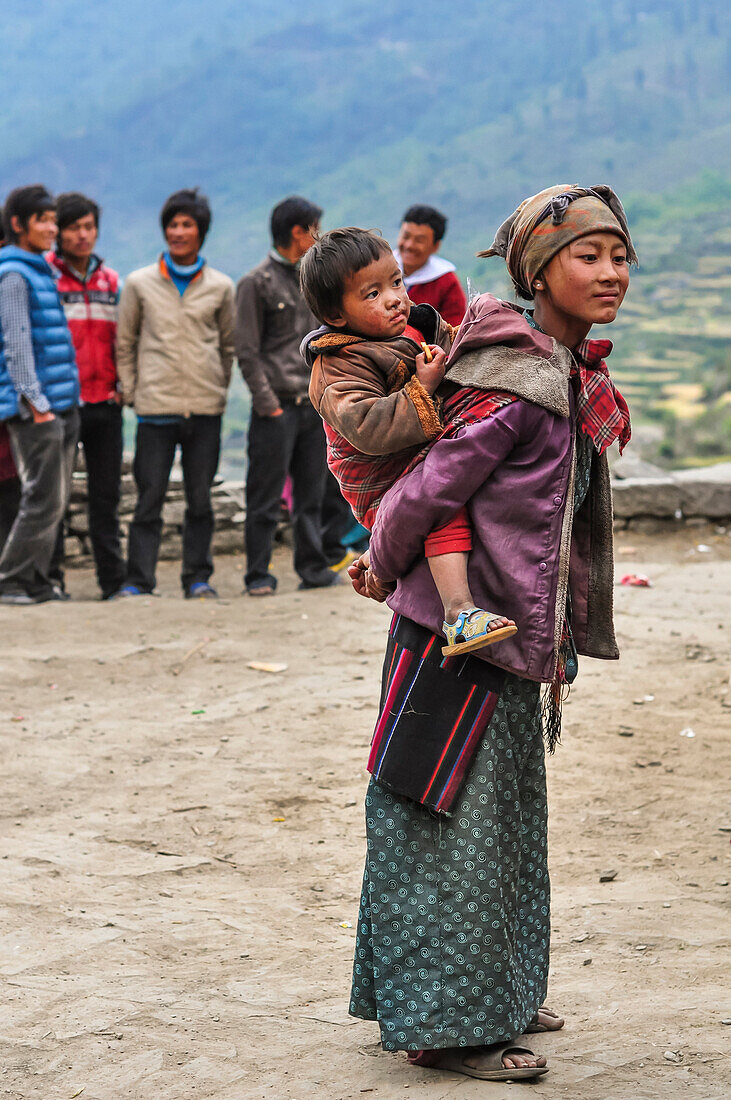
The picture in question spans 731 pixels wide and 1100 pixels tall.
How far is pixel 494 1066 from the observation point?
2.23m

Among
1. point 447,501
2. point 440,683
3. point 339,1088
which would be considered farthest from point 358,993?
point 447,501

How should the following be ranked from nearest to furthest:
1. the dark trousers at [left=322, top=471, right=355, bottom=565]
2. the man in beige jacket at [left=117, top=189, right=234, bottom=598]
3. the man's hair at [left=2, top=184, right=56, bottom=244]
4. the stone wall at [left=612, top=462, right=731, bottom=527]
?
the man's hair at [left=2, top=184, right=56, bottom=244]
the man in beige jacket at [left=117, top=189, right=234, bottom=598]
the dark trousers at [left=322, top=471, right=355, bottom=565]
the stone wall at [left=612, top=462, right=731, bottom=527]

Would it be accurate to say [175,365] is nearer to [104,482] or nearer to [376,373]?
[104,482]

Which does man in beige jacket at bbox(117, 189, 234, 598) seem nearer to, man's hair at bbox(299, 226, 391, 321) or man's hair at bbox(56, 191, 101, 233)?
man's hair at bbox(56, 191, 101, 233)

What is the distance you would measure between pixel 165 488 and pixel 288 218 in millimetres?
1787

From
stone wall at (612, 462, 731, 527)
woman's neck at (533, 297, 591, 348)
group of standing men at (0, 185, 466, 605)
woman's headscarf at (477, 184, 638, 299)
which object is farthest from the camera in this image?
stone wall at (612, 462, 731, 527)

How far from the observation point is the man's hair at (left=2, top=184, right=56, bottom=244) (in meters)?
6.18

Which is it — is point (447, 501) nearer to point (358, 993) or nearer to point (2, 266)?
point (358, 993)

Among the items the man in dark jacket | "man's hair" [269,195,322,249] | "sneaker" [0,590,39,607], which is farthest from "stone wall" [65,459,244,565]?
"man's hair" [269,195,322,249]

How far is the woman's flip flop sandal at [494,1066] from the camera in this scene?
221 cm

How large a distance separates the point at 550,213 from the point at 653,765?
2776 mm

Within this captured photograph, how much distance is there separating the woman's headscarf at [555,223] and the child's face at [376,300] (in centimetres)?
24

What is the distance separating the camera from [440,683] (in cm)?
219

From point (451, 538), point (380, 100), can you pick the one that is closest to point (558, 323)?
point (451, 538)
